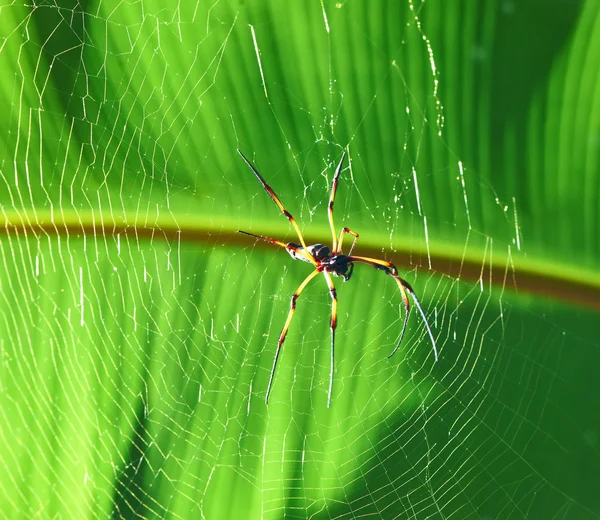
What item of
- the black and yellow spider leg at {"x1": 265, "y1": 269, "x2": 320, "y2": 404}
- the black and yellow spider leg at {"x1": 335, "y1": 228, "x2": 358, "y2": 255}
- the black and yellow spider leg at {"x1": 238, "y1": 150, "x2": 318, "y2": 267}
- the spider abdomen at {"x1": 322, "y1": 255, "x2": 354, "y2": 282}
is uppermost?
the black and yellow spider leg at {"x1": 238, "y1": 150, "x2": 318, "y2": 267}

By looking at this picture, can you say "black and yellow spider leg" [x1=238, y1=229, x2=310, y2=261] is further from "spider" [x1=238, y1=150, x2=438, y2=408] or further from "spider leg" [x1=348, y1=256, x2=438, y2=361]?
"spider leg" [x1=348, y1=256, x2=438, y2=361]

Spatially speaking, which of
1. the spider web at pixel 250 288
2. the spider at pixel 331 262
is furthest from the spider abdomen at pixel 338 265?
the spider web at pixel 250 288

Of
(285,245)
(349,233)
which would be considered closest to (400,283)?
(349,233)

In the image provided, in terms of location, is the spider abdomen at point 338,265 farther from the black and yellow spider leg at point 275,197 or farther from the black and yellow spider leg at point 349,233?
the black and yellow spider leg at point 275,197

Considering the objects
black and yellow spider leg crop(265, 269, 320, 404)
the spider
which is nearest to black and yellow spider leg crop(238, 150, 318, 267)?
the spider

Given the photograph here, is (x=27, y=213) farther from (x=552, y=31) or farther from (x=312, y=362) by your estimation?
(x=552, y=31)

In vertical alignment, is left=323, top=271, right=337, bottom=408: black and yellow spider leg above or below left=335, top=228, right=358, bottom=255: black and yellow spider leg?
below

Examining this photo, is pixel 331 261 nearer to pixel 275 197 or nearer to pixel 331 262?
pixel 331 262
